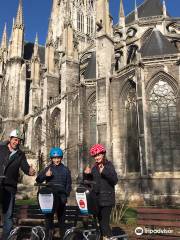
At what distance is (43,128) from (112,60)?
27.4 feet

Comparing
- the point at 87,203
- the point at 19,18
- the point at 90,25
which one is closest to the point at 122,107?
the point at 87,203

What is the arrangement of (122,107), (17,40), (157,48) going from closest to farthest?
(122,107) → (157,48) → (17,40)

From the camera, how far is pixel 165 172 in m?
14.0

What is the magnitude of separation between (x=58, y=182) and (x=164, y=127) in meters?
11.6

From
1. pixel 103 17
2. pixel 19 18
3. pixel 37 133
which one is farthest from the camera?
pixel 19 18

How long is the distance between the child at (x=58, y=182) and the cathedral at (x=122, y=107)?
9960mm

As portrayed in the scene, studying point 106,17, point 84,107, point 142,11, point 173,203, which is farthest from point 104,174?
point 142,11

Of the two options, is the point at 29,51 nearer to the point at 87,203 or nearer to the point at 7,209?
the point at 7,209

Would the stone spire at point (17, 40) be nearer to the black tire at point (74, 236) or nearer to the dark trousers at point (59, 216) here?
the dark trousers at point (59, 216)

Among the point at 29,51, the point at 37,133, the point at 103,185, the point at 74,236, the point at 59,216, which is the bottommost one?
the point at 74,236

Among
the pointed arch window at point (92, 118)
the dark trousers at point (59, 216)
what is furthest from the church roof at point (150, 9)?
the dark trousers at point (59, 216)

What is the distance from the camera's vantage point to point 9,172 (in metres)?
3.81

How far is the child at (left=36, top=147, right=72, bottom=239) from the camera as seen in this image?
3646 millimetres

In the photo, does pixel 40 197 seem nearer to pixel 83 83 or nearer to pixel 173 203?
pixel 173 203
